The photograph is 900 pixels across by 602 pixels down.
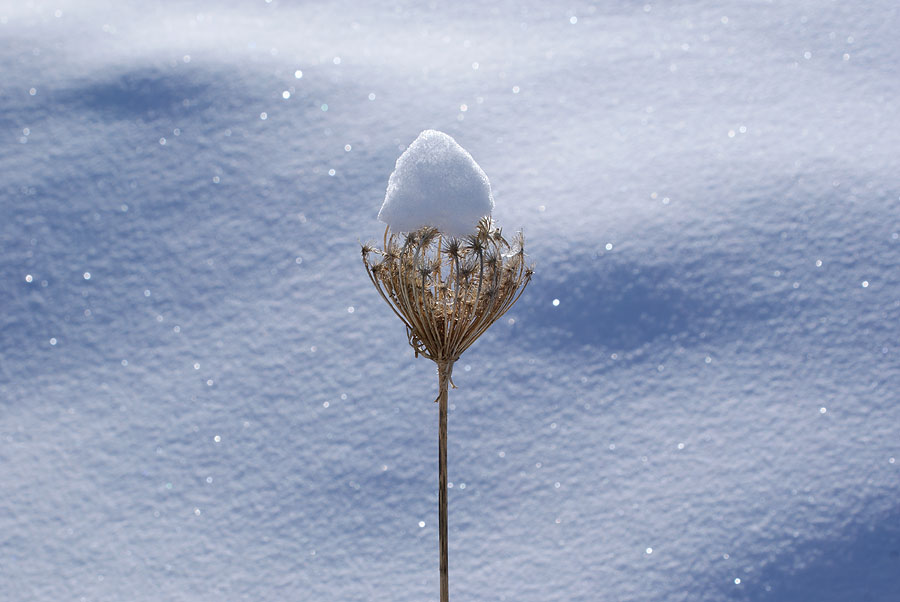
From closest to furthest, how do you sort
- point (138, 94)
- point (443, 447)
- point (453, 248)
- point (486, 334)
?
point (453, 248)
point (443, 447)
point (486, 334)
point (138, 94)

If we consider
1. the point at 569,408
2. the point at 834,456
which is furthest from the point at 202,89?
the point at 834,456

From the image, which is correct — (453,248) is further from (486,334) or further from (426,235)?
(486,334)

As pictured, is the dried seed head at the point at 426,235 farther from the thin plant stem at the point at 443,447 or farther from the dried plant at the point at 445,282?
the thin plant stem at the point at 443,447

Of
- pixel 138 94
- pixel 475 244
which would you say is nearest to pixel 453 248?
pixel 475 244

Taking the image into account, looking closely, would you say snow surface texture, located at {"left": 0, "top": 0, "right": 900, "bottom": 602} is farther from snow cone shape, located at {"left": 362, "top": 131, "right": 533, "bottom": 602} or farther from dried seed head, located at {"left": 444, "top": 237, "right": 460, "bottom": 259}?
→ dried seed head, located at {"left": 444, "top": 237, "right": 460, "bottom": 259}

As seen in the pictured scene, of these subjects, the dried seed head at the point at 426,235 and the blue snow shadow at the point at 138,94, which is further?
the blue snow shadow at the point at 138,94

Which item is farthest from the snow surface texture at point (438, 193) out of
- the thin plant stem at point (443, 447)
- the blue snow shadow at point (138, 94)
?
the blue snow shadow at point (138, 94)

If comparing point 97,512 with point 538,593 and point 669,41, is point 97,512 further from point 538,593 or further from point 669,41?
point 669,41

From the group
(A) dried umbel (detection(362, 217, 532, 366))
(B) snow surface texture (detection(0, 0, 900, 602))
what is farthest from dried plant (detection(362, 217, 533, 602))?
(B) snow surface texture (detection(0, 0, 900, 602))
